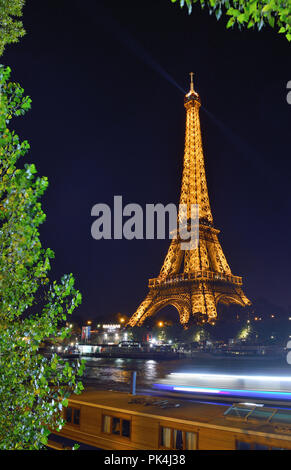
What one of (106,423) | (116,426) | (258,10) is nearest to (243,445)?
(116,426)

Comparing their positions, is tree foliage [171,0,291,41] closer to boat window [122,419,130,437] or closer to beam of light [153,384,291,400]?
boat window [122,419,130,437]

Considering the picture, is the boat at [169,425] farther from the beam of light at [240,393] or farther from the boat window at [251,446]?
the beam of light at [240,393]

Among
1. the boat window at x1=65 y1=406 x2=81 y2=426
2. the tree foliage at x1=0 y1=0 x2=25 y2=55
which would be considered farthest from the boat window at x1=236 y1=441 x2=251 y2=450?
the tree foliage at x1=0 y1=0 x2=25 y2=55

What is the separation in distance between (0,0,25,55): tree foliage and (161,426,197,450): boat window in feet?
40.4

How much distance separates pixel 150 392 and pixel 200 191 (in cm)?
7300

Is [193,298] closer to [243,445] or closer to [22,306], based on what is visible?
[243,445]

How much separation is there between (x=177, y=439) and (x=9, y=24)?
13.2 m

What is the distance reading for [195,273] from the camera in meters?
77.2

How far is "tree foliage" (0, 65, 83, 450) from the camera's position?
5770mm

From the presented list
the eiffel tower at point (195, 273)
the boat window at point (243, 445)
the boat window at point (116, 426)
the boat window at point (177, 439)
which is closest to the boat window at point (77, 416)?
the boat window at point (116, 426)

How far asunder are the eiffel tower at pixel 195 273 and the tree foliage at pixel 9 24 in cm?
6591

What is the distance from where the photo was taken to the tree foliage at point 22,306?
5770 mm

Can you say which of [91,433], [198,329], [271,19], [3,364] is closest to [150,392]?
[91,433]
